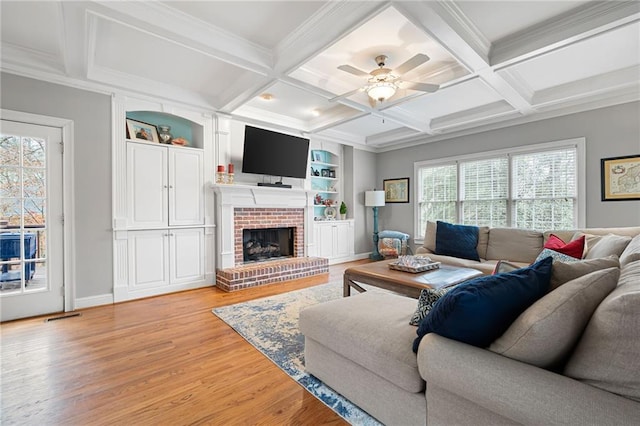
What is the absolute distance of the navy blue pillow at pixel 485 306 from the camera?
1081 mm

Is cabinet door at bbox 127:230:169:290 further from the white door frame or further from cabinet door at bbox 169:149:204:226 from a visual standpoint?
the white door frame

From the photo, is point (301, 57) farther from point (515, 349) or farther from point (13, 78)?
point (13, 78)

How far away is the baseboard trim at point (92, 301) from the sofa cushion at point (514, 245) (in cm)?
489

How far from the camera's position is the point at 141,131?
3965 mm

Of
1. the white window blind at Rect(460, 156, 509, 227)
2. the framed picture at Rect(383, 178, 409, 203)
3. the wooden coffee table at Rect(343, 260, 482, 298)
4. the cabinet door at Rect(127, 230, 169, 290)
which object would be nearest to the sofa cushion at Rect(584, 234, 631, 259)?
the wooden coffee table at Rect(343, 260, 482, 298)

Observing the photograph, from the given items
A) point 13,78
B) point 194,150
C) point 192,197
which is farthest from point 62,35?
point 192,197

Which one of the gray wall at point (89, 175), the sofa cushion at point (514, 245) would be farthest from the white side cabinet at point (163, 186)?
the sofa cushion at point (514, 245)

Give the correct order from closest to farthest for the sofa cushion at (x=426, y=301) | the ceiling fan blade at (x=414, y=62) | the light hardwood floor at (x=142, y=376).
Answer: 1. the sofa cushion at (x=426, y=301)
2. the light hardwood floor at (x=142, y=376)
3. the ceiling fan blade at (x=414, y=62)

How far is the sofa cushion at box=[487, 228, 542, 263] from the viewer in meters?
3.74

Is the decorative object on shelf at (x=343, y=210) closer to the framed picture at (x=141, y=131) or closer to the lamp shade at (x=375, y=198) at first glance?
the lamp shade at (x=375, y=198)

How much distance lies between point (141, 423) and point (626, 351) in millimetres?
2079

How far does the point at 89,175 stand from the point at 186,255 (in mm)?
1506

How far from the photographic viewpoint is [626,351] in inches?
33.3

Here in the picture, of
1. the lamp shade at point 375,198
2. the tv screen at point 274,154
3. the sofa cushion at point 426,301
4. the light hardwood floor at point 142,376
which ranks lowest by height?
the light hardwood floor at point 142,376
